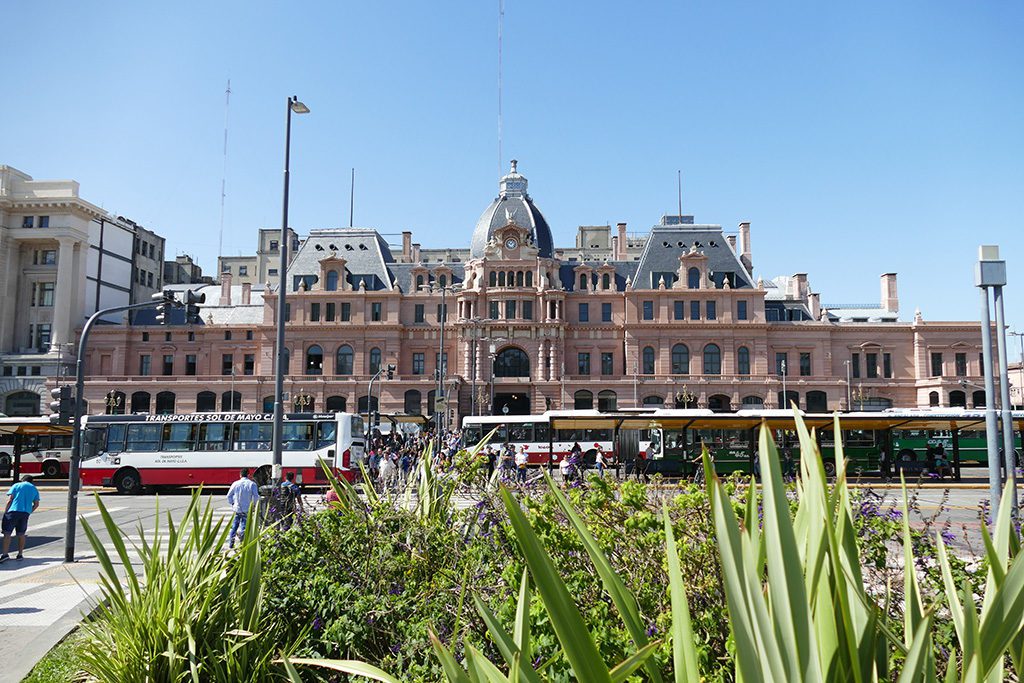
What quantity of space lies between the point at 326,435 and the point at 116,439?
8.10m

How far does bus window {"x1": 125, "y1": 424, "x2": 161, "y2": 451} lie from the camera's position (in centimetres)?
2833

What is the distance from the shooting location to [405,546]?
271 inches

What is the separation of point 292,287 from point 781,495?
69548 millimetres

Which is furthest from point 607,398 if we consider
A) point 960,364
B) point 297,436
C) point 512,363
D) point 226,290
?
point 297,436

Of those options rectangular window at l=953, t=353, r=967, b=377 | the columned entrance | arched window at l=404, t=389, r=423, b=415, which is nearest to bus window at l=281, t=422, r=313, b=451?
arched window at l=404, t=389, r=423, b=415

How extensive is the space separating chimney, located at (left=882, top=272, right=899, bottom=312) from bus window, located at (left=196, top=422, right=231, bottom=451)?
201 ft

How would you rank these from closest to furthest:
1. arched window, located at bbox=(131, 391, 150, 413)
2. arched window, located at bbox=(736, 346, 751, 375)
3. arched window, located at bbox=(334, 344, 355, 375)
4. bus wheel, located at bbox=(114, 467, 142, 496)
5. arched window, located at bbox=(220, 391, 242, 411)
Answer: bus wheel, located at bbox=(114, 467, 142, 496), arched window, located at bbox=(736, 346, 751, 375), arched window, located at bbox=(334, 344, 355, 375), arched window, located at bbox=(220, 391, 242, 411), arched window, located at bbox=(131, 391, 150, 413)

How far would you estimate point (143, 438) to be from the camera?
93.1 ft

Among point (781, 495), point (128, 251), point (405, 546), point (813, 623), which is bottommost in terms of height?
point (405, 546)

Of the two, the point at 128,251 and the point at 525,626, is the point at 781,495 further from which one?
the point at 128,251

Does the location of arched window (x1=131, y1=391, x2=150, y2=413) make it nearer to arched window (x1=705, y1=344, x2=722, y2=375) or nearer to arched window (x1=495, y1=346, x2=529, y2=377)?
arched window (x1=495, y1=346, x2=529, y2=377)

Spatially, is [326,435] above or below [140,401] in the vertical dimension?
below

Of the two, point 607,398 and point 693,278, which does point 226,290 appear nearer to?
point 607,398

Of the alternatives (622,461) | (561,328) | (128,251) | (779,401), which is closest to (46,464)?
(622,461)
